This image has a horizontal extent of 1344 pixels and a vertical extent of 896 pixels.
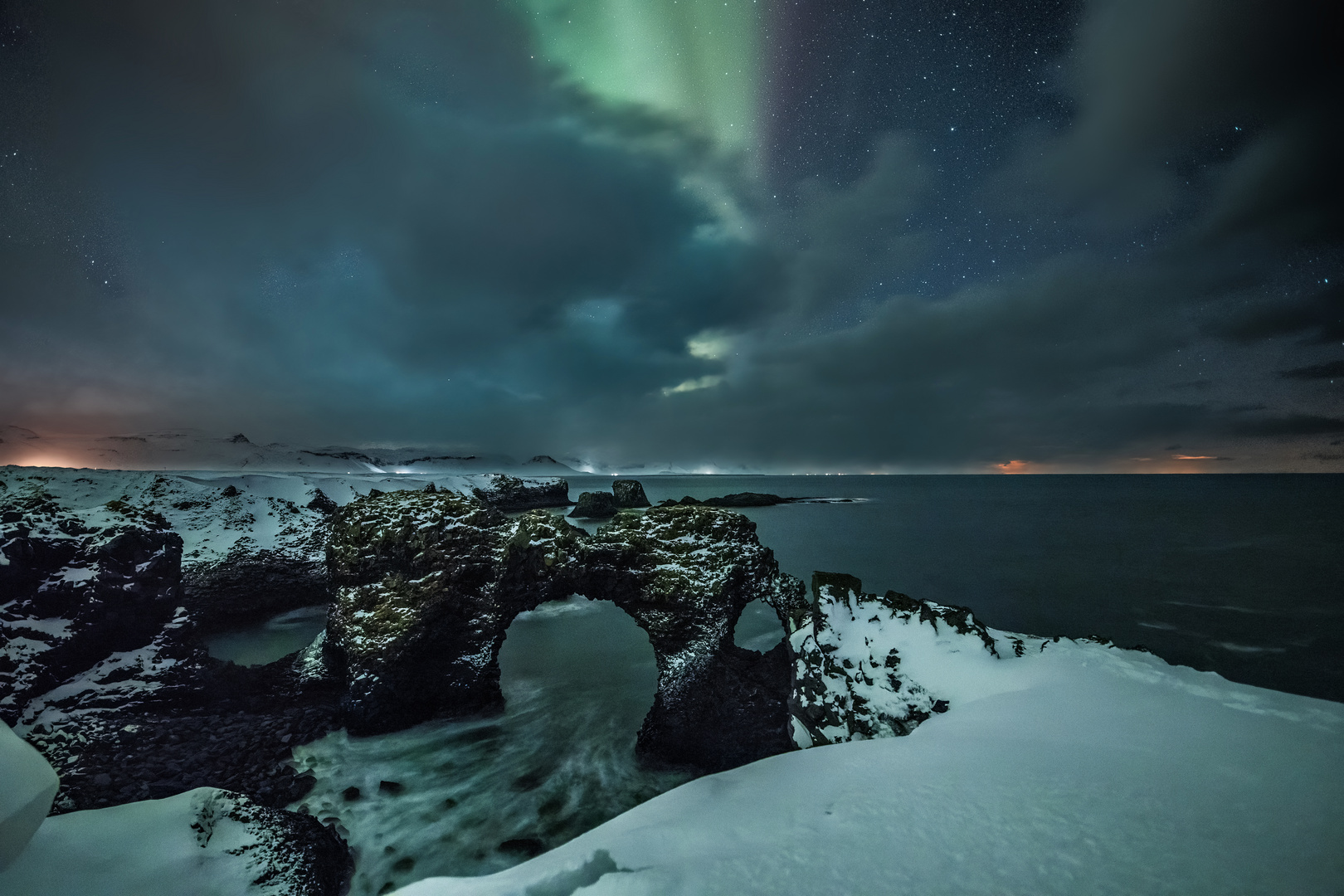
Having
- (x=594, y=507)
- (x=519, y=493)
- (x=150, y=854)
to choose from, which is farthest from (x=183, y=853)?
(x=519, y=493)

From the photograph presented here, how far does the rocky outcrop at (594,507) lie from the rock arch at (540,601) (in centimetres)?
5050

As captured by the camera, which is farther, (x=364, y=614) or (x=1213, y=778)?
(x=364, y=614)

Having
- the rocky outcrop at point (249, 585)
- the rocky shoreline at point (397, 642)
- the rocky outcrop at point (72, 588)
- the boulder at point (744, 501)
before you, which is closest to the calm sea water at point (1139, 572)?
the boulder at point (744, 501)

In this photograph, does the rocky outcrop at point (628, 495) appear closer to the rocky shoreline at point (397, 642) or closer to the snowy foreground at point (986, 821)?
the rocky shoreline at point (397, 642)

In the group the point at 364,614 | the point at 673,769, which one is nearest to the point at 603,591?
the point at 673,769

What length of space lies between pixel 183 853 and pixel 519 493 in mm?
72309

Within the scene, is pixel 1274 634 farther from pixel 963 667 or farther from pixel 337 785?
pixel 337 785

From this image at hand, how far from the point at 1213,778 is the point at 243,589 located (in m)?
30.9

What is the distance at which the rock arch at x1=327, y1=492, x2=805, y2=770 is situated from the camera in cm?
1120

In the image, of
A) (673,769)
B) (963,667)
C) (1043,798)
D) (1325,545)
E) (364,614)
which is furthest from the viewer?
(1325,545)

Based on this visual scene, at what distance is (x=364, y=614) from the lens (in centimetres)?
1245

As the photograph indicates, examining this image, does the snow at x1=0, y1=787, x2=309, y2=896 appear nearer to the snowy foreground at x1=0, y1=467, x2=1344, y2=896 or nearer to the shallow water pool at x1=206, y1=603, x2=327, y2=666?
the snowy foreground at x1=0, y1=467, x2=1344, y2=896

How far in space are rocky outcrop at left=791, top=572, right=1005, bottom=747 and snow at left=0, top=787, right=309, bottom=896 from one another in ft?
29.3

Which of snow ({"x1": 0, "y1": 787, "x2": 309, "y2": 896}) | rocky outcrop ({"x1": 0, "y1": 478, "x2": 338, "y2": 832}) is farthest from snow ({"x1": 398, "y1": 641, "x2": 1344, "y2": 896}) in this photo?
rocky outcrop ({"x1": 0, "y1": 478, "x2": 338, "y2": 832})
